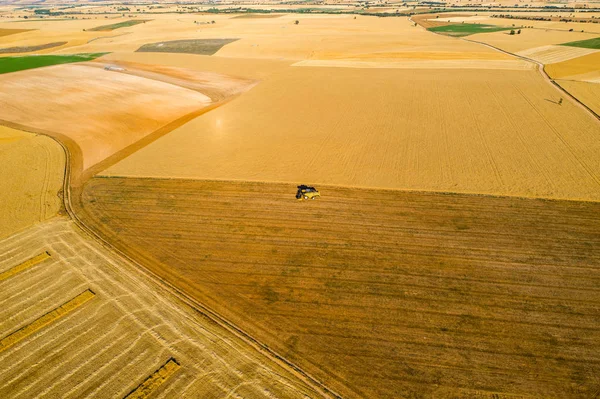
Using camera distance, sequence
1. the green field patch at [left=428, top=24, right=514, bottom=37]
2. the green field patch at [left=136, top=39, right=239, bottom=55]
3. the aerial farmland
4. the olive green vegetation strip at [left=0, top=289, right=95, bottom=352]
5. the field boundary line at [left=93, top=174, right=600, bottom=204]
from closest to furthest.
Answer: the aerial farmland → the olive green vegetation strip at [left=0, top=289, right=95, bottom=352] → the field boundary line at [left=93, top=174, right=600, bottom=204] → the green field patch at [left=136, top=39, right=239, bottom=55] → the green field patch at [left=428, top=24, right=514, bottom=37]

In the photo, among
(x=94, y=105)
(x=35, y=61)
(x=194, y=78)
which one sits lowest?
(x=94, y=105)

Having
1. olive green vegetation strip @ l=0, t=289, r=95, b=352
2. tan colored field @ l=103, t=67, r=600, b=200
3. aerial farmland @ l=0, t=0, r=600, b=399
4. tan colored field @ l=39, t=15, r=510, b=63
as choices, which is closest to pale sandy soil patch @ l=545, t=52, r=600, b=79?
tan colored field @ l=103, t=67, r=600, b=200

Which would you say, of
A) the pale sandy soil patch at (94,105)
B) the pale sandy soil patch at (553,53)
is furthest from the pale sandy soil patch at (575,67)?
the pale sandy soil patch at (94,105)

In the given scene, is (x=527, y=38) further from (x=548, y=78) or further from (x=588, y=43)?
(x=548, y=78)

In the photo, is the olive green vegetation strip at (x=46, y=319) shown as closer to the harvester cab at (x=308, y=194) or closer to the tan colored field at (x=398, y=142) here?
the tan colored field at (x=398, y=142)

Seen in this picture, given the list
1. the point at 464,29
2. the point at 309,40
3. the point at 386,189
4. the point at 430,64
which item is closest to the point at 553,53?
the point at 430,64

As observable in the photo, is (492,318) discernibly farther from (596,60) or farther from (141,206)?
(596,60)

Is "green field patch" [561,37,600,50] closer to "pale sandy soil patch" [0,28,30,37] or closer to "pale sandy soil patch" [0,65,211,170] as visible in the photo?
"pale sandy soil patch" [0,65,211,170]
